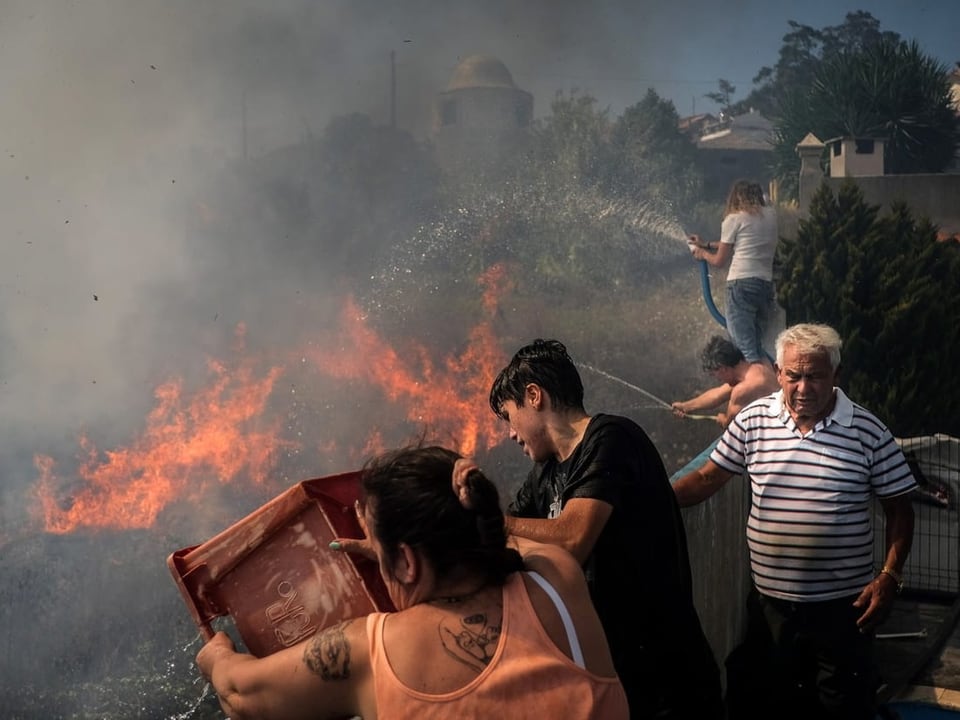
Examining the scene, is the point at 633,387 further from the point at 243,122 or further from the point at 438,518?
the point at 438,518

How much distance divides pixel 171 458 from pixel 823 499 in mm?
10617

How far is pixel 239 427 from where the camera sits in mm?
13062

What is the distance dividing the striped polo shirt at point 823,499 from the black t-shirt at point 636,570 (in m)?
1.04

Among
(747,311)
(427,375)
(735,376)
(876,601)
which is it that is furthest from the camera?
(427,375)

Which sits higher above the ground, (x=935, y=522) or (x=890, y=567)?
(x=890, y=567)

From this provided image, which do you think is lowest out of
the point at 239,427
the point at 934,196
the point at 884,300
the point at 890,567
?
the point at 239,427

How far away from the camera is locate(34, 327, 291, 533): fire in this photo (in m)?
11.7

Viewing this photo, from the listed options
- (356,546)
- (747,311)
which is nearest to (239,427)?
(747,311)

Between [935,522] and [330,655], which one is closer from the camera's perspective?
[330,655]

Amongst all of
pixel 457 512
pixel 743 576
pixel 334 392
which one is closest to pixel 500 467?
→ pixel 334 392

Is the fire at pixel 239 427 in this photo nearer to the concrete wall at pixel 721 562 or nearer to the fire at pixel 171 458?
the fire at pixel 171 458

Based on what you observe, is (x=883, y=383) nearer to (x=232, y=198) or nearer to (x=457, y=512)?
(x=232, y=198)

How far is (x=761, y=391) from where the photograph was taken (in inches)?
276

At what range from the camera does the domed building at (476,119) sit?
18.5m
